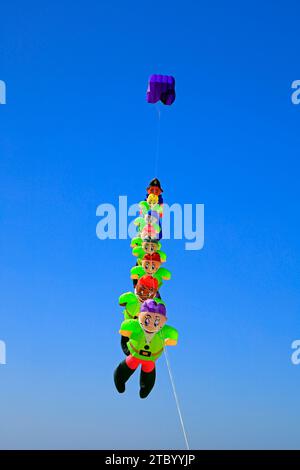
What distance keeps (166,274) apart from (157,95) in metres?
5.10

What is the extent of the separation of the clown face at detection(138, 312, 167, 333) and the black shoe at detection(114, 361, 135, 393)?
1.13 metres

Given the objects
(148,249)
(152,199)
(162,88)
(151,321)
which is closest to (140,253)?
(148,249)

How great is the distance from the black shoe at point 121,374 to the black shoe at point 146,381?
31 centimetres

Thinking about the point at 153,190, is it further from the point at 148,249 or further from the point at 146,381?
the point at 146,381

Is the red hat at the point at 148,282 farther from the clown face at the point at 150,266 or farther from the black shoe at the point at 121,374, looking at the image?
the black shoe at the point at 121,374

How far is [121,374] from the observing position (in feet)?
47.9

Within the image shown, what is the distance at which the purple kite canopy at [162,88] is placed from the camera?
1667 centimetres

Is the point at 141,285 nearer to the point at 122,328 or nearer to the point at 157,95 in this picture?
the point at 122,328

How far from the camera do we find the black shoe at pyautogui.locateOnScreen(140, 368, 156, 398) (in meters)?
14.5

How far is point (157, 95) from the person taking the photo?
16.8 metres

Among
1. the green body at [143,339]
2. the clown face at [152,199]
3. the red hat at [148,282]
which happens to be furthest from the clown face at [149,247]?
the green body at [143,339]

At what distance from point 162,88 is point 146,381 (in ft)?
26.1
